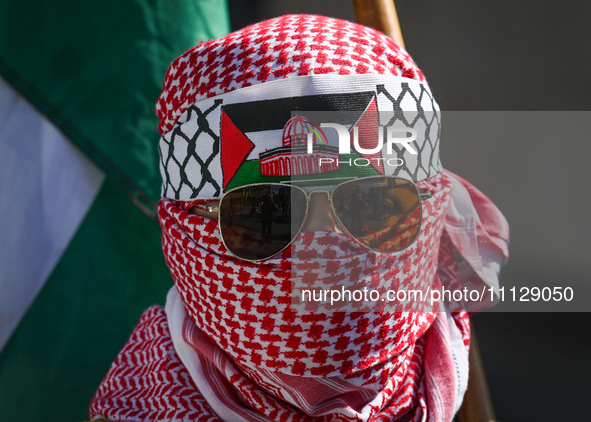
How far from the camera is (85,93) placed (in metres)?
1.30

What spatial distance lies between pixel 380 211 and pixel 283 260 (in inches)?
7.3

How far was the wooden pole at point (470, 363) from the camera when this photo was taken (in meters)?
1.05

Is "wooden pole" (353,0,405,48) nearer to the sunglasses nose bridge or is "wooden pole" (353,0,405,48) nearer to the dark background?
the sunglasses nose bridge

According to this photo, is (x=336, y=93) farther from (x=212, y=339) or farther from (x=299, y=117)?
(x=212, y=339)

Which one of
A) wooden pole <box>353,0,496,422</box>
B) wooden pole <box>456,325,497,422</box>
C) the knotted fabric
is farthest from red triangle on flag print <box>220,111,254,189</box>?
wooden pole <box>456,325,497,422</box>

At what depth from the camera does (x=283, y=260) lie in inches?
30.4

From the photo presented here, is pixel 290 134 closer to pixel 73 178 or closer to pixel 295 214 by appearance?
pixel 295 214

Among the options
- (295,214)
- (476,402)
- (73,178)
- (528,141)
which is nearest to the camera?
(295,214)

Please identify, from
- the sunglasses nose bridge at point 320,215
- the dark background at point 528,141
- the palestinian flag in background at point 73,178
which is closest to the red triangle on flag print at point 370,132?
the sunglasses nose bridge at point 320,215

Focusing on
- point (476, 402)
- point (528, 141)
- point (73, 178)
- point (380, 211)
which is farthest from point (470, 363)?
point (73, 178)

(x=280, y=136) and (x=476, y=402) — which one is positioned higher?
(x=280, y=136)

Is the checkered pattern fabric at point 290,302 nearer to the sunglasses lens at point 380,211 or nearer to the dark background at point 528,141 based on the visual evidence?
the sunglasses lens at point 380,211

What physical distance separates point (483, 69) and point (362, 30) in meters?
1.00

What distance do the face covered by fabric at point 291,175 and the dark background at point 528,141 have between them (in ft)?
3.27
